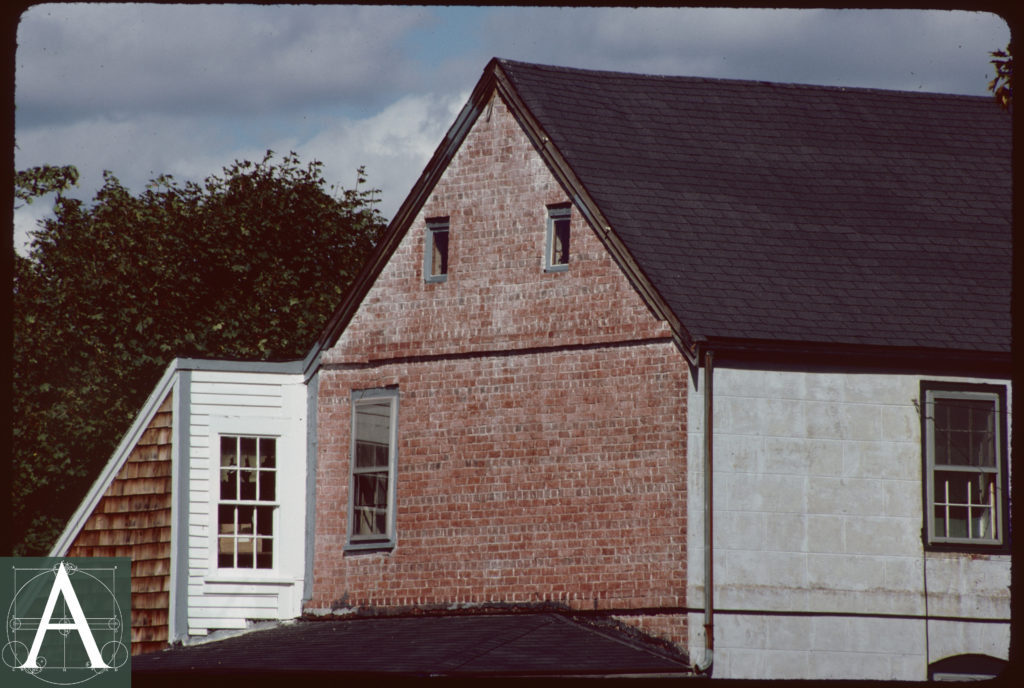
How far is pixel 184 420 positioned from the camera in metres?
23.7

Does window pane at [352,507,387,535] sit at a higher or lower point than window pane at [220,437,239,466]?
lower

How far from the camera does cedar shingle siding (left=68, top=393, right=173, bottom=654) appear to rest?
23.7 metres

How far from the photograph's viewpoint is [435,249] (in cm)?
2386

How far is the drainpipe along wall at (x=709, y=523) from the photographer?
19.8m

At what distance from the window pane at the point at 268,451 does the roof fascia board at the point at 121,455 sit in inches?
59.3

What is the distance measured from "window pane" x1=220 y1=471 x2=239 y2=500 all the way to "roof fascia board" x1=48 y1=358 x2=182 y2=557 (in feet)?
4.56

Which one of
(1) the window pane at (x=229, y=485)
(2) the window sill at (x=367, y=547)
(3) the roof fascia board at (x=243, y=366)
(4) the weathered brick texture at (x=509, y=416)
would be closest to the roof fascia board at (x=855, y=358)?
(4) the weathered brick texture at (x=509, y=416)

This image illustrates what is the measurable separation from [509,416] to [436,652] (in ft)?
13.1

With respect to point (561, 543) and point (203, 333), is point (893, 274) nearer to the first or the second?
point (561, 543)

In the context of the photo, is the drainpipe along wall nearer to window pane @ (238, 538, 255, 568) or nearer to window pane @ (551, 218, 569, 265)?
window pane @ (551, 218, 569, 265)

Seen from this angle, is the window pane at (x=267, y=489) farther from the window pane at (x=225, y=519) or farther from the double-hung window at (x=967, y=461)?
the double-hung window at (x=967, y=461)

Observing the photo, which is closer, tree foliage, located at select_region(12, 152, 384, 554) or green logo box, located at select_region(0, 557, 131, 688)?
green logo box, located at select_region(0, 557, 131, 688)

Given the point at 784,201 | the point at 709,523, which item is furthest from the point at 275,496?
the point at 784,201

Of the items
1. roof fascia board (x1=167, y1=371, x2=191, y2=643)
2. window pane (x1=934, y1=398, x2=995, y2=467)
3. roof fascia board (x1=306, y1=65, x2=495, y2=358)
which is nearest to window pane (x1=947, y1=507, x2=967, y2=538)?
window pane (x1=934, y1=398, x2=995, y2=467)
